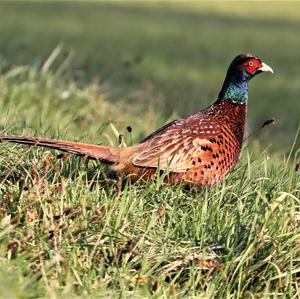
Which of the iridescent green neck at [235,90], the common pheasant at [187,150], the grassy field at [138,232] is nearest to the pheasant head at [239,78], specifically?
the iridescent green neck at [235,90]

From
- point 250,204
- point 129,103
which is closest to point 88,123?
point 129,103

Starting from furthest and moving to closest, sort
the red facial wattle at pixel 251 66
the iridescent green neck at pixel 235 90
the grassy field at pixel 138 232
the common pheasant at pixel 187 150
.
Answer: the red facial wattle at pixel 251 66, the iridescent green neck at pixel 235 90, the common pheasant at pixel 187 150, the grassy field at pixel 138 232

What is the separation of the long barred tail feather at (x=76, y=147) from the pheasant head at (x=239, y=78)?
1035 millimetres

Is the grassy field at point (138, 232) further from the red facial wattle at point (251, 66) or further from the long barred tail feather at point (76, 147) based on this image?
the red facial wattle at point (251, 66)

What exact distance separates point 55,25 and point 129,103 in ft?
30.7

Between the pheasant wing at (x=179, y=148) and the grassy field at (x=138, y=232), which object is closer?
the grassy field at (x=138, y=232)

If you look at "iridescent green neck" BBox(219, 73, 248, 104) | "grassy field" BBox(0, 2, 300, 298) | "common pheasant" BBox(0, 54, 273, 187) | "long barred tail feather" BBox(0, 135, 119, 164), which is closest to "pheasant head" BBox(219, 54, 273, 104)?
"iridescent green neck" BBox(219, 73, 248, 104)

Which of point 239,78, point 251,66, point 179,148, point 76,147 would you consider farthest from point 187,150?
point 251,66

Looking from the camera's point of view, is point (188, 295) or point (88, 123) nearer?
point (188, 295)

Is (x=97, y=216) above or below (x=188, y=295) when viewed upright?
above

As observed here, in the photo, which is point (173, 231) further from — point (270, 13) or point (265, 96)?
point (270, 13)

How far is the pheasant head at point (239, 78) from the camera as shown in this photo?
6316 mm

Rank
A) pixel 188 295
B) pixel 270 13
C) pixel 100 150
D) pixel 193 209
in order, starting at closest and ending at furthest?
pixel 188 295
pixel 193 209
pixel 100 150
pixel 270 13

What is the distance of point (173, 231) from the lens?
4652mm
